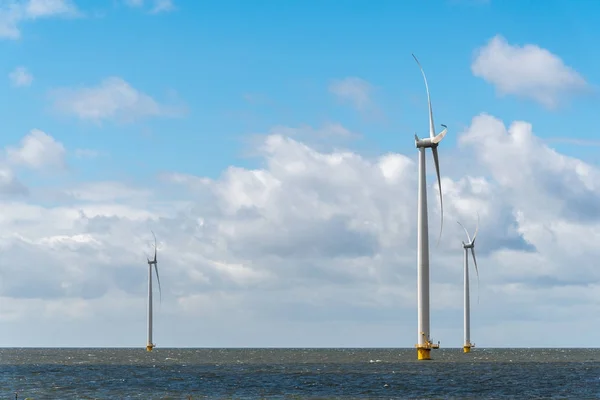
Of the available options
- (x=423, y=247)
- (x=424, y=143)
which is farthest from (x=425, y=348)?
(x=424, y=143)

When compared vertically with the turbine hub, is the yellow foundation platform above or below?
below

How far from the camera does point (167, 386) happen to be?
111 metres

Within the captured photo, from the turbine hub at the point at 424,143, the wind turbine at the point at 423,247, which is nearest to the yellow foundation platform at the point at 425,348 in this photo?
the wind turbine at the point at 423,247

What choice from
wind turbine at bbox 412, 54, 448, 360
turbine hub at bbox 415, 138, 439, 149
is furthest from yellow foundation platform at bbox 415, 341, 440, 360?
turbine hub at bbox 415, 138, 439, 149

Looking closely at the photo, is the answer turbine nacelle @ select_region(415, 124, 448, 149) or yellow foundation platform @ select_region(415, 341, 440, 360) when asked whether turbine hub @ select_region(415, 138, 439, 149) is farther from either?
yellow foundation platform @ select_region(415, 341, 440, 360)

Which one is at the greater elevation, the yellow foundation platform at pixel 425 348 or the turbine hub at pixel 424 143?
the turbine hub at pixel 424 143

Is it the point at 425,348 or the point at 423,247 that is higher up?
the point at 423,247

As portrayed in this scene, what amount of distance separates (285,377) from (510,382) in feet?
100

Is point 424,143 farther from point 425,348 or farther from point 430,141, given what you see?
point 425,348

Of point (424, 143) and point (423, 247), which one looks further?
point (424, 143)

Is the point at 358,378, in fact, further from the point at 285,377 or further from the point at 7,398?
the point at 7,398

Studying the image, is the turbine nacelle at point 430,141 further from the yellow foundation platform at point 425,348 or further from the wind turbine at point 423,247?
the yellow foundation platform at point 425,348

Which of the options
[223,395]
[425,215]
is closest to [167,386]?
[223,395]

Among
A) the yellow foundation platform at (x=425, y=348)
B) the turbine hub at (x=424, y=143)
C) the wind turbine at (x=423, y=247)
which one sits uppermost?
the turbine hub at (x=424, y=143)
